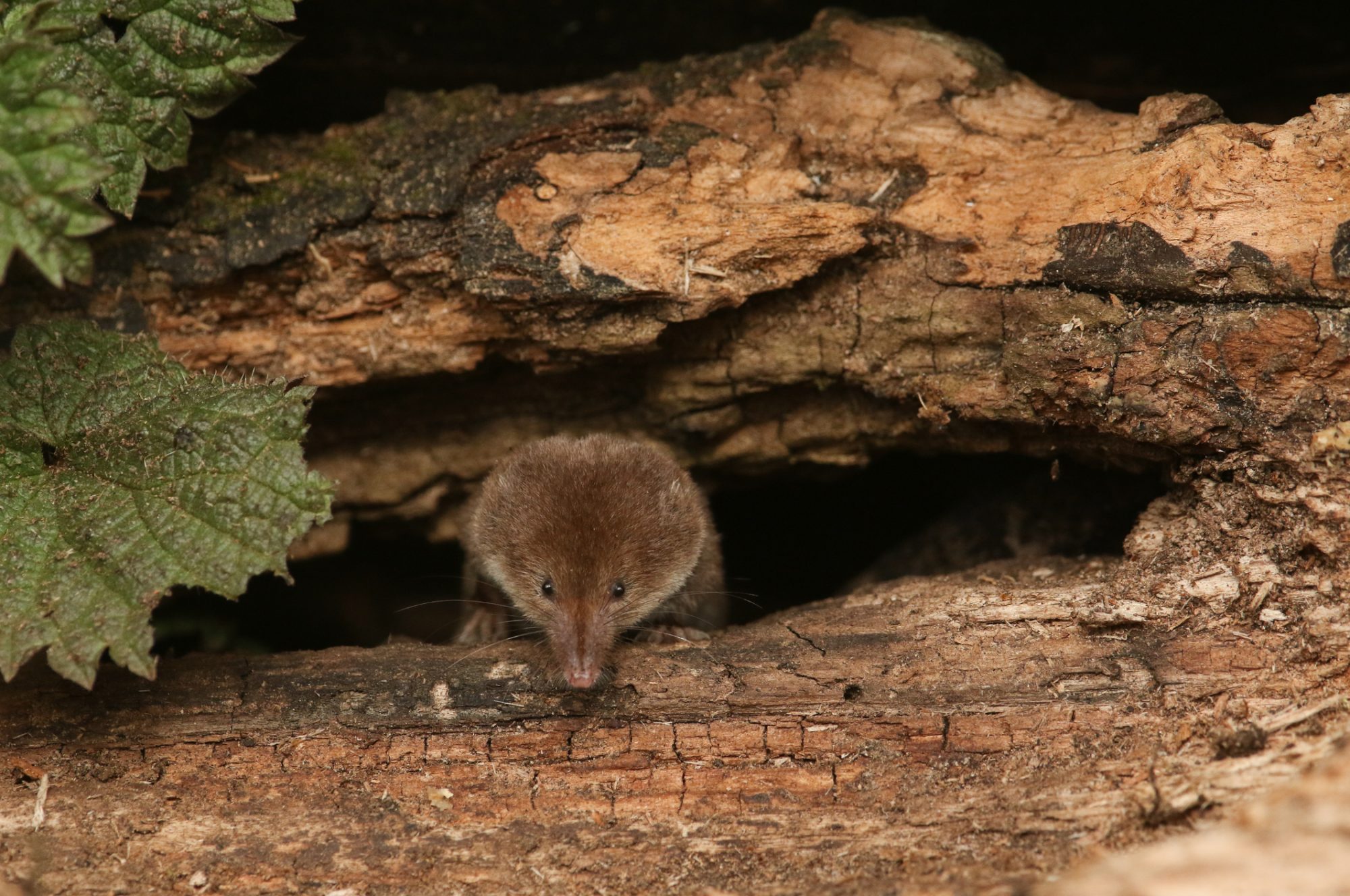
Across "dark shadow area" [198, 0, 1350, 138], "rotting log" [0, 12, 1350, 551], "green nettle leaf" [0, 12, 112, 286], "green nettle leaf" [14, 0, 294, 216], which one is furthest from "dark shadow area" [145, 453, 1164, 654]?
"green nettle leaf" [0, 12, 112, 286]

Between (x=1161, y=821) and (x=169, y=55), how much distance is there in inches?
146

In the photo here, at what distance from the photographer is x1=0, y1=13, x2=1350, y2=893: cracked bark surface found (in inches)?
119

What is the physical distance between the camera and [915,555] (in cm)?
516

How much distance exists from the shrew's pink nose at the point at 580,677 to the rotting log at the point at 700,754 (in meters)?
0.10

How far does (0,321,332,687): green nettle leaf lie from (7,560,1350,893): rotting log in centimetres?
44

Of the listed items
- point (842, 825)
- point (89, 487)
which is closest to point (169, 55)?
point (89, 487)

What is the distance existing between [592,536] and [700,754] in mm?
915

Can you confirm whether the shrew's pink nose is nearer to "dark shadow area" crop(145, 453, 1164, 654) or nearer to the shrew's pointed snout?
the shrew's pointed snout

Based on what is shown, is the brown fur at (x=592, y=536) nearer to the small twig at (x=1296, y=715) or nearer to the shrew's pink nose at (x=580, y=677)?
the shrew's pink nose at (x=580, y=677)

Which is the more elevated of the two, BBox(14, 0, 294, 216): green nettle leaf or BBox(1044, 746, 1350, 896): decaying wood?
BBox(14, 0, 294, 216): green nettle leaf

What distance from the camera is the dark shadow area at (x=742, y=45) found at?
14.9 ft

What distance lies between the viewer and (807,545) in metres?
5.90

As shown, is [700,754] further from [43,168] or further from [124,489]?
[43,168]

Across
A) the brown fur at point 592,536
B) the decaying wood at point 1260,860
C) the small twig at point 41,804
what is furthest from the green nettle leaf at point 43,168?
the decaying wood at point 1260,860
